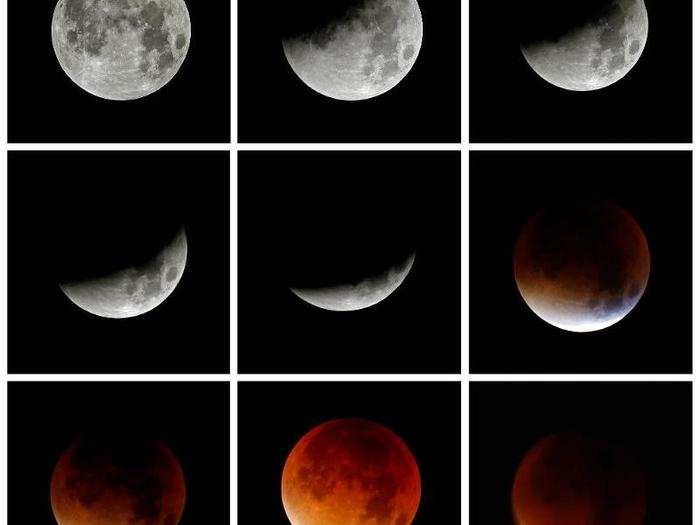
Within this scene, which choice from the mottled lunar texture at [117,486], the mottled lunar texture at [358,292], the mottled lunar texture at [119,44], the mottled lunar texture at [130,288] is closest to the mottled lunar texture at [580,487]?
the mottled lunar texture at [358,292]

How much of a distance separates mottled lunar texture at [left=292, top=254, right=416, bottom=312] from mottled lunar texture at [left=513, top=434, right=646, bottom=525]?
1747 millimetres

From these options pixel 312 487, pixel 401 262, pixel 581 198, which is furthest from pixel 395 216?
pixel 312 487

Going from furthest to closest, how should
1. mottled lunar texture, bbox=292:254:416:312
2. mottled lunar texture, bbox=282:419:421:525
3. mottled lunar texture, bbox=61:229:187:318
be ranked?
1. mottled lunar texture, bbox=292:254:416:312
2. mottled lunar texture, bbox=61:229:187:318
3. mottled lunar texture, bbox=282:419:421:525

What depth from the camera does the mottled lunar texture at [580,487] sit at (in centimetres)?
622

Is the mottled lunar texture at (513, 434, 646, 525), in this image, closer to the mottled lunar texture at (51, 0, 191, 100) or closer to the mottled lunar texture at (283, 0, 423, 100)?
the mottled lunar texture at (283, 0, 423, 100)

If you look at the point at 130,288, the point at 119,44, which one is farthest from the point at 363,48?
the point at 130,288

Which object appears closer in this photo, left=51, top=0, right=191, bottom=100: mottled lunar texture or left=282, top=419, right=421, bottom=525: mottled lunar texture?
left=51, top=0, right=191, bottom=100: mottled lunar texture

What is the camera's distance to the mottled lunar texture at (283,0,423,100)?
5602 mm

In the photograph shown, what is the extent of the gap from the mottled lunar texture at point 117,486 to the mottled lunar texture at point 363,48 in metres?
2.90

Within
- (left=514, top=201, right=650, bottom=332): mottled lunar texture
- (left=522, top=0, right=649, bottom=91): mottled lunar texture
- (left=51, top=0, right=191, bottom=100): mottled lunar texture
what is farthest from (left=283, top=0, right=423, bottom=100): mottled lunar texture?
(left=514, top=201, right=650, bottom=332): mottled lunar texture

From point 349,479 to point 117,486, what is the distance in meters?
1.59

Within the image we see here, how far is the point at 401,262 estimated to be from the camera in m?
6.29

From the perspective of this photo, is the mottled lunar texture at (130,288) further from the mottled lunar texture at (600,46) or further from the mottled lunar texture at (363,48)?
the mottled lunar texture at (600,46)

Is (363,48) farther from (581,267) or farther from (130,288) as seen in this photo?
(130,288)
